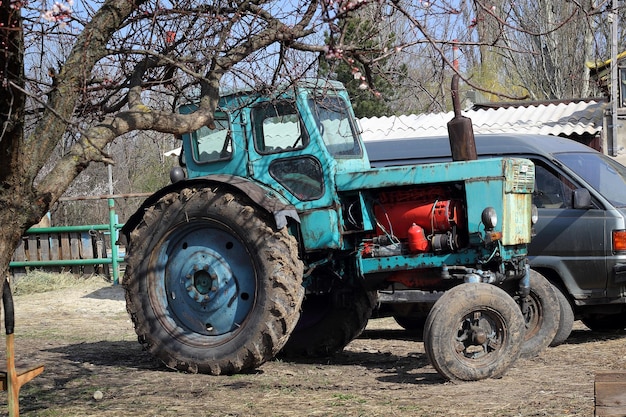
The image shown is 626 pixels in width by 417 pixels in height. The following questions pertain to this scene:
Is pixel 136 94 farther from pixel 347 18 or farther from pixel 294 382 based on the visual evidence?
pixel 294 382

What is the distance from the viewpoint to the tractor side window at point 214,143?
332 inches

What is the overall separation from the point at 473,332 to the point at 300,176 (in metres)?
2.08

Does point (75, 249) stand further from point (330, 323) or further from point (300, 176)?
point (300, 176)

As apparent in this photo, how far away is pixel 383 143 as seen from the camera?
10750mm

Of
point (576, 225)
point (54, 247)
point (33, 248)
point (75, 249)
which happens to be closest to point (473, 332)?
point (576, 225)

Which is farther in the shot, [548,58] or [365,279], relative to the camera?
[548,58]

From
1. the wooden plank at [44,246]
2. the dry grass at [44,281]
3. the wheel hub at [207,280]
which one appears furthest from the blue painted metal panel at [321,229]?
the wooden plank at [44,246]

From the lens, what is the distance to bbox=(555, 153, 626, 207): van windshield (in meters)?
9.43

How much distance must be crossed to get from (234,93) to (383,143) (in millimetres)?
2963

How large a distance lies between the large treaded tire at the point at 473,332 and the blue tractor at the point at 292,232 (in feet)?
0.16

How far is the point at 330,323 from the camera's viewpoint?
→ 346 inches

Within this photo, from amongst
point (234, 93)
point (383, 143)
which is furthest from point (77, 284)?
point (234, 93)

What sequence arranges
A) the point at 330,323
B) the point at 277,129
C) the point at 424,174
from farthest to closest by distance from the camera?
the point at 330,323, the point at 277,129, the point at 424,174

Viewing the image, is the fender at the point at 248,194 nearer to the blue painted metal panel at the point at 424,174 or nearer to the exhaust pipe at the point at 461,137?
the blue painted metal panel at the point at 424,174
